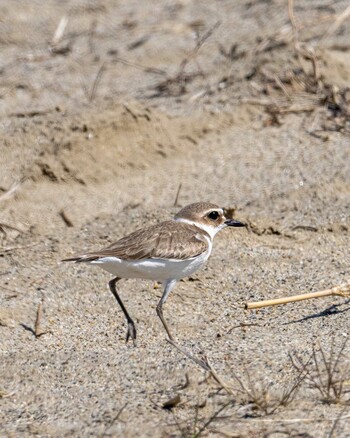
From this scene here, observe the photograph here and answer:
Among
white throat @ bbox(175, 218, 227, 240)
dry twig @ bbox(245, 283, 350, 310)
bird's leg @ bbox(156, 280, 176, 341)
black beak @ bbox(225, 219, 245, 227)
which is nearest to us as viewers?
dry twig @ bbox(245, 283, 350, 310)

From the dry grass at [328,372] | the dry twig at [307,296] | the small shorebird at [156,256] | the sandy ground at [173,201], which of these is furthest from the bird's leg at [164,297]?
the dry grass at [328,372]

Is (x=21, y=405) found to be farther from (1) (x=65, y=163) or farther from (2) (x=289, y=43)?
(2) (x=289, y=43)

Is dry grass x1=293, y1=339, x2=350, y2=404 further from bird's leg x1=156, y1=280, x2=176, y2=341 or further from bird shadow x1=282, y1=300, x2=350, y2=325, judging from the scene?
bird's leg x1=156, y1=280, x2=176, y2=341

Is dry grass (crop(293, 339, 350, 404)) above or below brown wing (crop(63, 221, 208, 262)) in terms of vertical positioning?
below

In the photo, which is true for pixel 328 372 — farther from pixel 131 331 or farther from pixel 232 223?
pixel 232 223

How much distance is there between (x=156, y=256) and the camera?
462 cm

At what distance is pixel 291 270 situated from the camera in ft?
17.3

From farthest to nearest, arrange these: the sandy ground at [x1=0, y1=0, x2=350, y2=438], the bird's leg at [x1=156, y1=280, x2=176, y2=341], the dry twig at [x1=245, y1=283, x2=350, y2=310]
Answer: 1. the bird's leg at [x1=156, y1=280, x2=176, y2=341]
2. the dry twig at [x1=245, y1=283, x2=350, y2=310]
3. the sandy ground at [x1=0, y1=0, x2=350, y2=438]

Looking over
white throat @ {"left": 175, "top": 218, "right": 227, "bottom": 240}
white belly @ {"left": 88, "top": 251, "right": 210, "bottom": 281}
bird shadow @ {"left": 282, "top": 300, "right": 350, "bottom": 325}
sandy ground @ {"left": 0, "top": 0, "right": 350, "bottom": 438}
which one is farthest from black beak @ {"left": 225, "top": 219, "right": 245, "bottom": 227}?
bird shadow @ {"left": 282, "top": 300, "right": 350, "bottom": 325}

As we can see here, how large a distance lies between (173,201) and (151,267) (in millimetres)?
1625

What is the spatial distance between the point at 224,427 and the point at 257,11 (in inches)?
225

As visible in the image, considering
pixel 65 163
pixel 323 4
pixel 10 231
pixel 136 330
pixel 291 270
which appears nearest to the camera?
pixel 136 330

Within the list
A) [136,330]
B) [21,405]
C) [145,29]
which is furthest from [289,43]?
[21,405]

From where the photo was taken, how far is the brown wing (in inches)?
180
